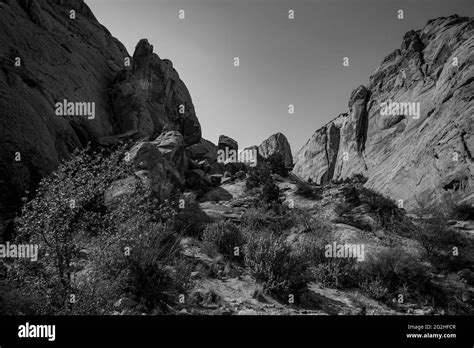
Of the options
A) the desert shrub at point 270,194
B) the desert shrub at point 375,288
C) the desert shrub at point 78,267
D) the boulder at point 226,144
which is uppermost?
the boulder at point 226,144

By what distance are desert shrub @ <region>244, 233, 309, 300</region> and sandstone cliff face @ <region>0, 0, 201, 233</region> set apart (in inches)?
396

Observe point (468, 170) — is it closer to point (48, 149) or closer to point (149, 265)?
point (149, 265)

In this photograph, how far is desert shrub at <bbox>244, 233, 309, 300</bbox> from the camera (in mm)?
8281

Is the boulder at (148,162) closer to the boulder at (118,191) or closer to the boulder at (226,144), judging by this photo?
the boulder at (118,191)

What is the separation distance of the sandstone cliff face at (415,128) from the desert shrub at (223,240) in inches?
531

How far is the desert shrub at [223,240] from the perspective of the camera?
11.6m

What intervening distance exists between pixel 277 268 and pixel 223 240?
3564 millimetres

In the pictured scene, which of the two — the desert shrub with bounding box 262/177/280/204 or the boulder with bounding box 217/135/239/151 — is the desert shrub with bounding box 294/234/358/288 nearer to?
the desert shrub with bounding box 262/177/280/204

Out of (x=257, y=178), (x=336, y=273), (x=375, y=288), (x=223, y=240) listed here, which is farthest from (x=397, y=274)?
(x=257, y=178)

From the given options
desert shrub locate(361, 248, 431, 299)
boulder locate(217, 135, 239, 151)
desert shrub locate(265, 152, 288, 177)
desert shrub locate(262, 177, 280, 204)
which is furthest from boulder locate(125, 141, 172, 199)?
boulder locate(217, 135, 239, 151)

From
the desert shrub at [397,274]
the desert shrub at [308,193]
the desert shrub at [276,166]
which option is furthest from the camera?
the desert shrub at [276,166]

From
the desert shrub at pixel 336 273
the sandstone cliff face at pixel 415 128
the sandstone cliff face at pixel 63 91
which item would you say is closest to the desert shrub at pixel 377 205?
the sandstone cliff face at pixel 415 128
